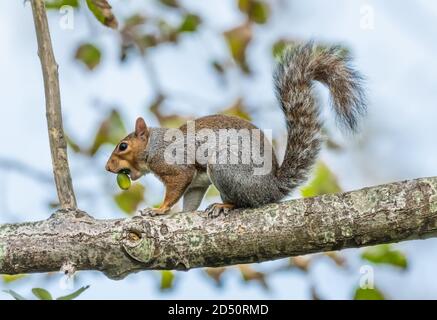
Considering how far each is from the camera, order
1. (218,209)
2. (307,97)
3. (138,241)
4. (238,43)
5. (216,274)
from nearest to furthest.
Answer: (138,241) → (218,209) → (307,97) → (216,274) → (238,43)

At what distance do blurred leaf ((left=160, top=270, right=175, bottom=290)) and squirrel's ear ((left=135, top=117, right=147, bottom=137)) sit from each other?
2.23ft

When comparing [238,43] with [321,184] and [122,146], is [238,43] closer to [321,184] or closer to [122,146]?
[122,146]

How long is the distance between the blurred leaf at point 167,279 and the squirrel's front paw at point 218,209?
0.79 m

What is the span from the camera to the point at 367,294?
7.95ft

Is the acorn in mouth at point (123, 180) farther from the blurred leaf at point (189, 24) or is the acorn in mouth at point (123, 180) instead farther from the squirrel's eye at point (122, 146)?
the blurred leaf at point (189, 24)

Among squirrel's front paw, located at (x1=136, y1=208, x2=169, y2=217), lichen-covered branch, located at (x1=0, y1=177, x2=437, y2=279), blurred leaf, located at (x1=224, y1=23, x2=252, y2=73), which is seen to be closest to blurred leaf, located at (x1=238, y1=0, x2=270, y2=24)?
blurred leaf, located at (x1=224, y1=23, x2=252, y2=73)

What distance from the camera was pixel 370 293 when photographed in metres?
2.42

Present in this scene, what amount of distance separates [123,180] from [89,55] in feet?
2.30

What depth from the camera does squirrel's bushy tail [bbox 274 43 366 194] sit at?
113 inches

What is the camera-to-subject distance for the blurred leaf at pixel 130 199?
3495 mm

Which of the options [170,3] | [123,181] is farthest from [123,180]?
[170,3]

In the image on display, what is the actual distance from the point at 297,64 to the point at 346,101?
24 cm

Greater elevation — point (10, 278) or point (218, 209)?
point (218, 209)
